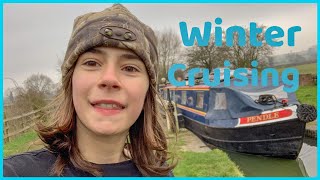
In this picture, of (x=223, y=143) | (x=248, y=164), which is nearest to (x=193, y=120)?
(x=223, y=143)

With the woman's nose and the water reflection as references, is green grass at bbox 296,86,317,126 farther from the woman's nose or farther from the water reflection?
the woman's nose

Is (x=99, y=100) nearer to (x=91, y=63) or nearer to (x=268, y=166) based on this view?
(x=91, y=63)

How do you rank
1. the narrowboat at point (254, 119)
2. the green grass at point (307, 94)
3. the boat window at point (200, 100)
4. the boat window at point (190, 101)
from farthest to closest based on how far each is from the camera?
1. the green grass at point (307, 94)
2. the boat window at point (190, 101)
3. the boat window at point (200, 100)
4. the narrowboat at point (254, 119)

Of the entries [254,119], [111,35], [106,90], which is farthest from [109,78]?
[254,119]

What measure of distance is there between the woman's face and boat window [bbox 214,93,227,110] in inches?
280

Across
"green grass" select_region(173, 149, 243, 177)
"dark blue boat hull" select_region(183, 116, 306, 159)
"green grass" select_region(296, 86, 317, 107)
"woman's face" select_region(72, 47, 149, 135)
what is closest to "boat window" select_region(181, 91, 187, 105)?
"dark blue boat hull" select_region(183, 116, 306, 159)

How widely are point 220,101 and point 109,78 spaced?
24.0 ft

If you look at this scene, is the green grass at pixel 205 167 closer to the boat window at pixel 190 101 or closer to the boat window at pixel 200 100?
the boat window at pixel 200 100

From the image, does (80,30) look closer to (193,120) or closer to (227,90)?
(227,90)

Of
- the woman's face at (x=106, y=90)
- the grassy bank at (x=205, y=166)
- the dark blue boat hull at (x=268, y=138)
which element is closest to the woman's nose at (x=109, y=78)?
the woman's face at (x=106, y=90)

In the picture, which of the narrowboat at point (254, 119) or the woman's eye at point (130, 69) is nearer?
the woman's eye at point (130, 69)

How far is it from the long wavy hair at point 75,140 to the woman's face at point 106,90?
88 mm

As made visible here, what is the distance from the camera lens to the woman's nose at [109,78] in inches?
41.2

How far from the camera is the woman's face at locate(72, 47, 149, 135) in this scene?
1.07 metres
